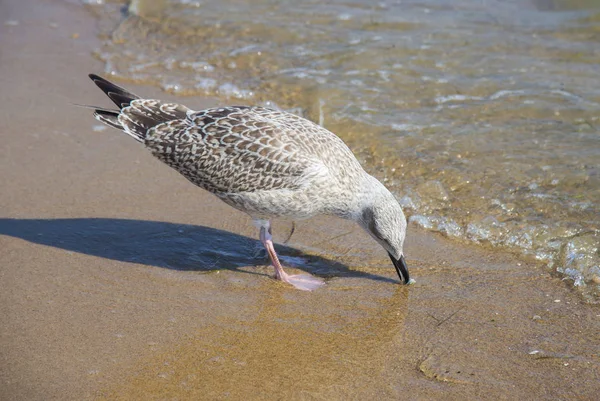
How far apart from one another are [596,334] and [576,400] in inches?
31.7

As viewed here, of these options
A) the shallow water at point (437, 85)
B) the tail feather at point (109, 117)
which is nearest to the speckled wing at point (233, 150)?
the tail feather at point (109, 117)

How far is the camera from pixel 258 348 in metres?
4.82

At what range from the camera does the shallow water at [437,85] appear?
22.1ft

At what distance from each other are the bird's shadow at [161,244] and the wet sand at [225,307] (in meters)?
0.02

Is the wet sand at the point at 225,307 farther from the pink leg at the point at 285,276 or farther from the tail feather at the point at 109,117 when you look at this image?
the tail feather at the point at 109,117

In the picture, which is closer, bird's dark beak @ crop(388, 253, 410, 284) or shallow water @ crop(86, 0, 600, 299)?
bird's dark beak @ crop(388, 253, 410, 284)

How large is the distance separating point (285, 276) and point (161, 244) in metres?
1.12

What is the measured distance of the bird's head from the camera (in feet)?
18.7

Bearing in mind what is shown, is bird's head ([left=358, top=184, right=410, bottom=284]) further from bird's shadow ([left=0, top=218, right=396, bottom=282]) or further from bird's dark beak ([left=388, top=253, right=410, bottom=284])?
bird's shadow ([left=0, top=218, right=396, bottom=282])

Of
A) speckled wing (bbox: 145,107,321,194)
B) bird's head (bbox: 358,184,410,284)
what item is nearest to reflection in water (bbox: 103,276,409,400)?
bird's head (bbox: 358,184,410,284)

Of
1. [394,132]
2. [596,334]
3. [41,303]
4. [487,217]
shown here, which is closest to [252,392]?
[41,303]

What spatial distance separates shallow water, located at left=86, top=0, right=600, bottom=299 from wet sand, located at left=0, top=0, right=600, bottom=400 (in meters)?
0.75

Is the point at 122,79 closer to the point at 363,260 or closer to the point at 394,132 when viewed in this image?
the point at 394,132

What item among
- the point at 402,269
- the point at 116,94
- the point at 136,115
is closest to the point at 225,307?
the point at 402,269
